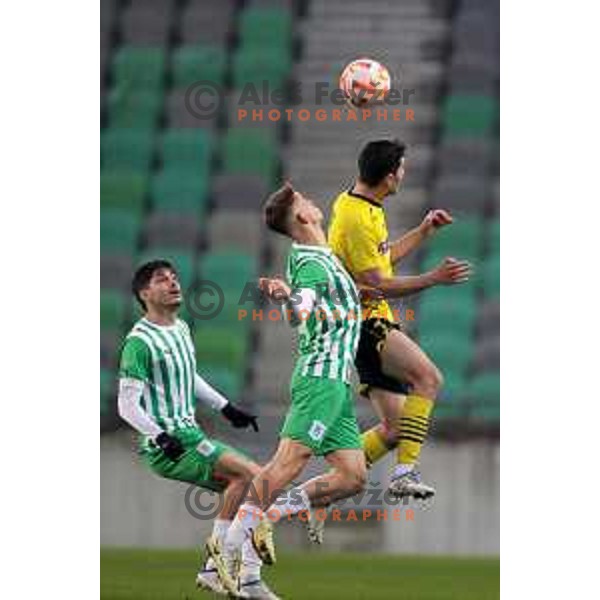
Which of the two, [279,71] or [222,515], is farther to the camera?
[279,71]

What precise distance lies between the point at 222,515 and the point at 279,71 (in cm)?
195

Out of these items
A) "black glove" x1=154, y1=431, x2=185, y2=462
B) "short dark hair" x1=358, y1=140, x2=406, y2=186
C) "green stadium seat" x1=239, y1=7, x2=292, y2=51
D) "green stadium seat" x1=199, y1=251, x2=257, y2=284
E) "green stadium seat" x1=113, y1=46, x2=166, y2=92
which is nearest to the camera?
"black glove" x1=154, y1=431, x2=185, y2=462

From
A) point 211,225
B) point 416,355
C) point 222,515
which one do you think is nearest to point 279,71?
point 211,225

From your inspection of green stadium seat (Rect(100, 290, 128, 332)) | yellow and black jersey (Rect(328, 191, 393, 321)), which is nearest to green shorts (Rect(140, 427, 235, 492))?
green stadium seat (Rect(100, 290, 128, 332))

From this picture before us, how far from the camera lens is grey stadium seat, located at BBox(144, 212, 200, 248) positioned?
8308mm

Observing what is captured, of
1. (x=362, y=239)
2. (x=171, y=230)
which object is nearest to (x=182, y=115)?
(x=171, y=230)

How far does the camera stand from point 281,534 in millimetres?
7957

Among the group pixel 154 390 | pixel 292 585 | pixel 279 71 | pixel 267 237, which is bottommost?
pixel 292 585

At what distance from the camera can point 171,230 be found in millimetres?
8508

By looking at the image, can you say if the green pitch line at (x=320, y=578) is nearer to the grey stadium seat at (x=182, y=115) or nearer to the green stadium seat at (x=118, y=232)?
the green stadium seat at (x=118, y=232)

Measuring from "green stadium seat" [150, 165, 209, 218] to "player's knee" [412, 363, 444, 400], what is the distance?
1.55 metres

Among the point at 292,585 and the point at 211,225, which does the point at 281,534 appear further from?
the point at 211,225

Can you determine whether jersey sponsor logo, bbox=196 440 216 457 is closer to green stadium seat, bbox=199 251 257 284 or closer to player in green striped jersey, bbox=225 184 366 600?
player in green striped jersey, bbox=225 184 366 600

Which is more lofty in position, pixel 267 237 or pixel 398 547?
pixel 267 237
